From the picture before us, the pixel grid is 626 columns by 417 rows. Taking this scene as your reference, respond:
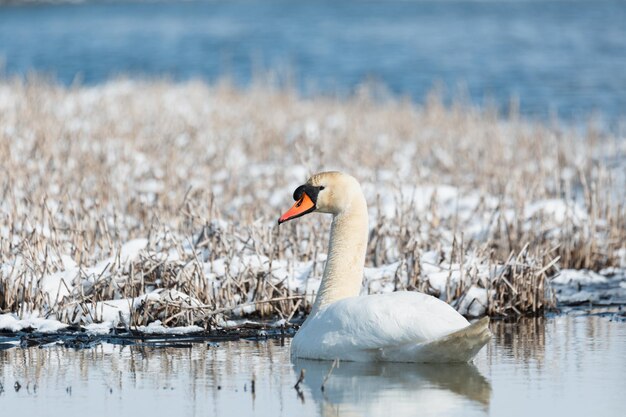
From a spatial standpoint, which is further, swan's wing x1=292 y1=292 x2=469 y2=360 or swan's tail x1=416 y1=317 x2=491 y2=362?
Answer: swan's wing x1=292 y1=292 x2=469 y2=360

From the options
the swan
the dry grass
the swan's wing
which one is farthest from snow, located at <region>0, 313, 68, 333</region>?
the swan's wing

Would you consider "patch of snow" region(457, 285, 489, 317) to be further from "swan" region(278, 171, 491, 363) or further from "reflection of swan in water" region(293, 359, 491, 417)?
"reflection of swan in water" region(293, 359, 491, 417)

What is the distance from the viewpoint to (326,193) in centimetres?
711

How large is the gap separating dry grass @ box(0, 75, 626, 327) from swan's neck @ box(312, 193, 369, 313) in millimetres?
725

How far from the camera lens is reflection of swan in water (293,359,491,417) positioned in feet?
18.3

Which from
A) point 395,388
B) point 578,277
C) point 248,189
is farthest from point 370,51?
point 395,388

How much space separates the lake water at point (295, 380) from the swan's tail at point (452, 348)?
58mm

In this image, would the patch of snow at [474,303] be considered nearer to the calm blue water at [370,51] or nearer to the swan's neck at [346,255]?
the swan's neck at [346,255]

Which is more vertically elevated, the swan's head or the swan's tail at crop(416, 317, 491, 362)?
the swan's head

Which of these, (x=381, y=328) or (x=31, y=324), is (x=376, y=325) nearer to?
(x=381, y=328)

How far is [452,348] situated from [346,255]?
1070 mm

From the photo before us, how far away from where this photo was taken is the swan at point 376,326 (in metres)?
6.34

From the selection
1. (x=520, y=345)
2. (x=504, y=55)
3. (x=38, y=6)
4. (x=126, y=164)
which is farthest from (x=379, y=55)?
(x=38, y=6)

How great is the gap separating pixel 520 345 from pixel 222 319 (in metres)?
1.93
